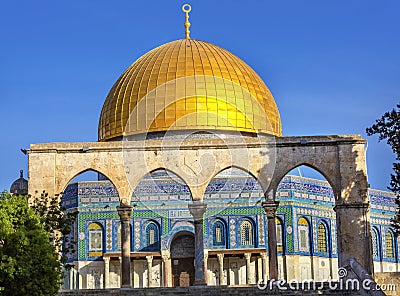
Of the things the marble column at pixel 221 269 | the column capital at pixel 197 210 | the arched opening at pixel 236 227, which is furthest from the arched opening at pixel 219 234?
the column capital at pixel 197 210

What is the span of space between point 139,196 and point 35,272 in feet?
43.7

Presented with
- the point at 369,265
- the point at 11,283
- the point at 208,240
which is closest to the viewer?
the point at 11,283

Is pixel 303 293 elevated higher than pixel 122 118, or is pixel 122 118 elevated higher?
pixel 122 118

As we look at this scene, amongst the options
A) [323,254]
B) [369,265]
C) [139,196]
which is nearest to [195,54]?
[139,196]

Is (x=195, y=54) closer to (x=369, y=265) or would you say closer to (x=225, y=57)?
(x=225, y=57)

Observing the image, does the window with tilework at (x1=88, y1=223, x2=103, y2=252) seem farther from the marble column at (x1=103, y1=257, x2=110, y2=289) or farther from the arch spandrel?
the arch spandrel

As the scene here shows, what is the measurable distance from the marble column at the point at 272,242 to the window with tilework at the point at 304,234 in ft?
24.5

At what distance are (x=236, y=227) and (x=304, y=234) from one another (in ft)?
7.87

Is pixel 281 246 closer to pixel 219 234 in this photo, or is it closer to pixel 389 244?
pixel 219 234

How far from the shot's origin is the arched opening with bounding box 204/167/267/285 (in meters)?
26.1

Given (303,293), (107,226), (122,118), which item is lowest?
(303,293)

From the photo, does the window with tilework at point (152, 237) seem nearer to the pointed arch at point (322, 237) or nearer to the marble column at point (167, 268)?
the marble column at point (167, 268)

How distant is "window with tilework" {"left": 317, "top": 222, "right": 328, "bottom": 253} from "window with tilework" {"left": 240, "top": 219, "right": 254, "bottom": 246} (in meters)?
2.56

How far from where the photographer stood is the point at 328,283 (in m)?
16.5
